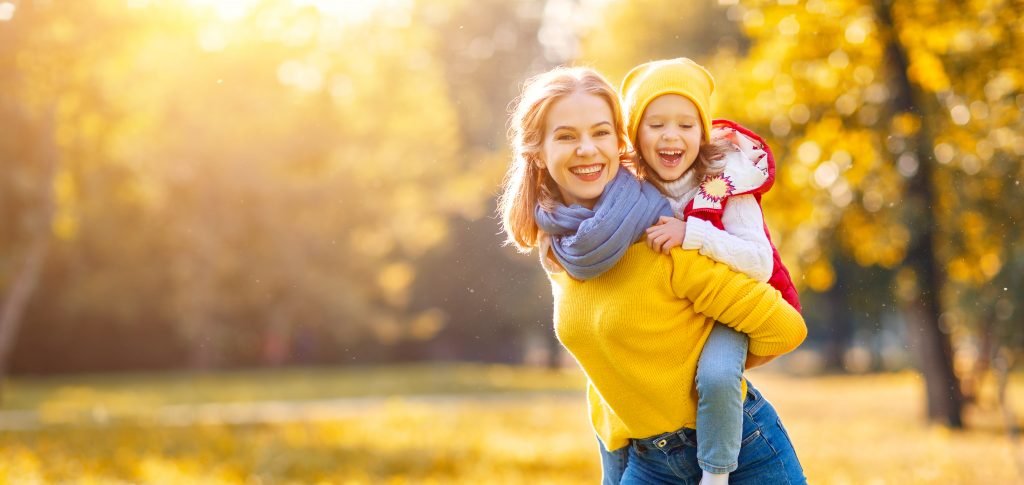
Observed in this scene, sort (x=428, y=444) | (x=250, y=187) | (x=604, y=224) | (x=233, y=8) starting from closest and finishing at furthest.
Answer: (x=604, y=224) < (x=428, y=444) < (x=233, y=8) < (x=250, y=187)

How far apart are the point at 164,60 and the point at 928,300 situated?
1606 centimetres

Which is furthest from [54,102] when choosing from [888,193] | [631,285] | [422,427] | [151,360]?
[151,360]

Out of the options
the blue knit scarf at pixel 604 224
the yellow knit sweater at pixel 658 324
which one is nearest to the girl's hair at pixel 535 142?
the blue knit scarf at pixel 604 224

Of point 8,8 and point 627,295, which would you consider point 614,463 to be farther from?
point 8,8

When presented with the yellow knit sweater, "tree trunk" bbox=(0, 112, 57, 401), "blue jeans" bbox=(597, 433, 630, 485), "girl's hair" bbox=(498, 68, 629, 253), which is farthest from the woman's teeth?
"tree trunk" bbox=(0, 112, 57, 401)

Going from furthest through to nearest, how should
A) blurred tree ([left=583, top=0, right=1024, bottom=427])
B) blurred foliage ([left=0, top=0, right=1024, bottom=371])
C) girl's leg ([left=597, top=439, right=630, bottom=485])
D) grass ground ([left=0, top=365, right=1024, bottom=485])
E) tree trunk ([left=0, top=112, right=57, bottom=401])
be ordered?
tree trunk ([left=0, top=112, right=57, bottom=401])
blurred foliage ([left=0, top=0, right=1024, bottom=371])
blurred tree ([left=583, top=0, right=1024, bottom=427])
grass ground ([left=0, top=365, right=1024, bottom=485])
girl's leg ([left=597, top=439, right=630, bottom=485])

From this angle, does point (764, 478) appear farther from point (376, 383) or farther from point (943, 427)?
point (376, 383)

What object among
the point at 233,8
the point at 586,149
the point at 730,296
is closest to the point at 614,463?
the point at 730,296

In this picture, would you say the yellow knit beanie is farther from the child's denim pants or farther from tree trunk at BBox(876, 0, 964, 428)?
tree trunk at BBox(876, 0, 964, 428)

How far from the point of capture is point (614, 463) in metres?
3.17

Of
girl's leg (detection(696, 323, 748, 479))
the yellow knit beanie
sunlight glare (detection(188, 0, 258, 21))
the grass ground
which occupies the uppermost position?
sunlight glare (detection(188, 0, 258, 21))

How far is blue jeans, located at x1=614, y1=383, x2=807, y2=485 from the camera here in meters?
2.86

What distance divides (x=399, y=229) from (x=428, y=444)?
17.9 meters

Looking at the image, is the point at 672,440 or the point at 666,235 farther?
the point at 672,440
